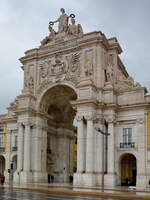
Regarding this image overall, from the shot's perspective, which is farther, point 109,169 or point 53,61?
point 53,61

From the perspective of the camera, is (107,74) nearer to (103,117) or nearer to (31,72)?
(103,117)

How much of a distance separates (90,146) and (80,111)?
467cm

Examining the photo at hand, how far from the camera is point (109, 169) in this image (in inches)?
1503

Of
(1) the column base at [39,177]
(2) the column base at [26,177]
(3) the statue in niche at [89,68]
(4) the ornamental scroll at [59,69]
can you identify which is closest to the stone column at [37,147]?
(1) the column base at [39,177]

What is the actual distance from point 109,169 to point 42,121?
13188 millimetres

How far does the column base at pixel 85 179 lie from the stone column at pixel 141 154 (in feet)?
17.4

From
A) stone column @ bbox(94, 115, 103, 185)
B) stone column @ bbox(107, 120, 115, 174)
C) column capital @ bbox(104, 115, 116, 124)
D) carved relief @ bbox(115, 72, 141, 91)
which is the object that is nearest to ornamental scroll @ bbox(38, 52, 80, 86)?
carved relief @ bbox(115, 72, 141, 91)

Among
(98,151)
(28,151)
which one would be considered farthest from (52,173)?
(98,151)

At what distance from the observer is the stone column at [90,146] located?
124ft

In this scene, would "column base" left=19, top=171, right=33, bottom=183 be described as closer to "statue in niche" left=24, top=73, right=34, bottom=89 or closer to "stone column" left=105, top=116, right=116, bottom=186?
"stone column" left=105, top=116, right=116, bottom=186

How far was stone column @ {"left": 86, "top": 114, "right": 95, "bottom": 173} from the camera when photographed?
3788 centimetres

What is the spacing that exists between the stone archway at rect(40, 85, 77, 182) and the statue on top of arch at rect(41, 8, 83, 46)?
30.0ft

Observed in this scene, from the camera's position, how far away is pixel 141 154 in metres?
37.6

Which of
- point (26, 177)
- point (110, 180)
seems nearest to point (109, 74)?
point (110, 180)
